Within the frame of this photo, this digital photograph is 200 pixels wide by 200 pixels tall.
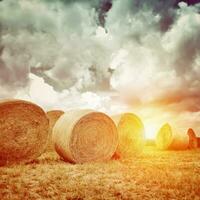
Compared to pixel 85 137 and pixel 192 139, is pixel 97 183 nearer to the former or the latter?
pixel 85 137

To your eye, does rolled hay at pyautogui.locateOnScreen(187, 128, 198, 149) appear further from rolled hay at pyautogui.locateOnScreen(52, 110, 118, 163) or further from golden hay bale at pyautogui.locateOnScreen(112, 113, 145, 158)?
rolled hay at pyautogui.locateOnScreen(52, 110, 118, 163)

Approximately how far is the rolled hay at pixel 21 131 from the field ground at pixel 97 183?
1010 millimetres

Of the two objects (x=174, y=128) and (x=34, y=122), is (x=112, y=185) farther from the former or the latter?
(x=174, y=128)

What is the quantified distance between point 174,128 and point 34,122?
438 inches

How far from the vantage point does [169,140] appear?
19.1 m

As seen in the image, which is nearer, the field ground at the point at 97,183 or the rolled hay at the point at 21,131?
the field ground at the point at 97,183

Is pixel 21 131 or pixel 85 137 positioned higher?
pixel 21 131

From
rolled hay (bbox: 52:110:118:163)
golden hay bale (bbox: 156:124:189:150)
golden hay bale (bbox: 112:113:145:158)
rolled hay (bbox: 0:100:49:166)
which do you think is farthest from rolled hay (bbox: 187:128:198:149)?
rolled hay (bbox: 0:100:49:166)

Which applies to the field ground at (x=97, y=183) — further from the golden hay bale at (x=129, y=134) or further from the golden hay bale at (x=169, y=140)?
the golden hay bale at (x=169, y=140)

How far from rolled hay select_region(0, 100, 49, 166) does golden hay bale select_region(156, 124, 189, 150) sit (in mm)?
10031

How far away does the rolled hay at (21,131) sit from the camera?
9859 mm

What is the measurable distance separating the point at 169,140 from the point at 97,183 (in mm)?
12670

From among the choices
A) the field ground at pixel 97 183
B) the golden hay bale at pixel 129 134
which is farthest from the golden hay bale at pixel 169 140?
the field ground at pixel 97 183

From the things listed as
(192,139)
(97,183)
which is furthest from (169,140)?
(97,183)
